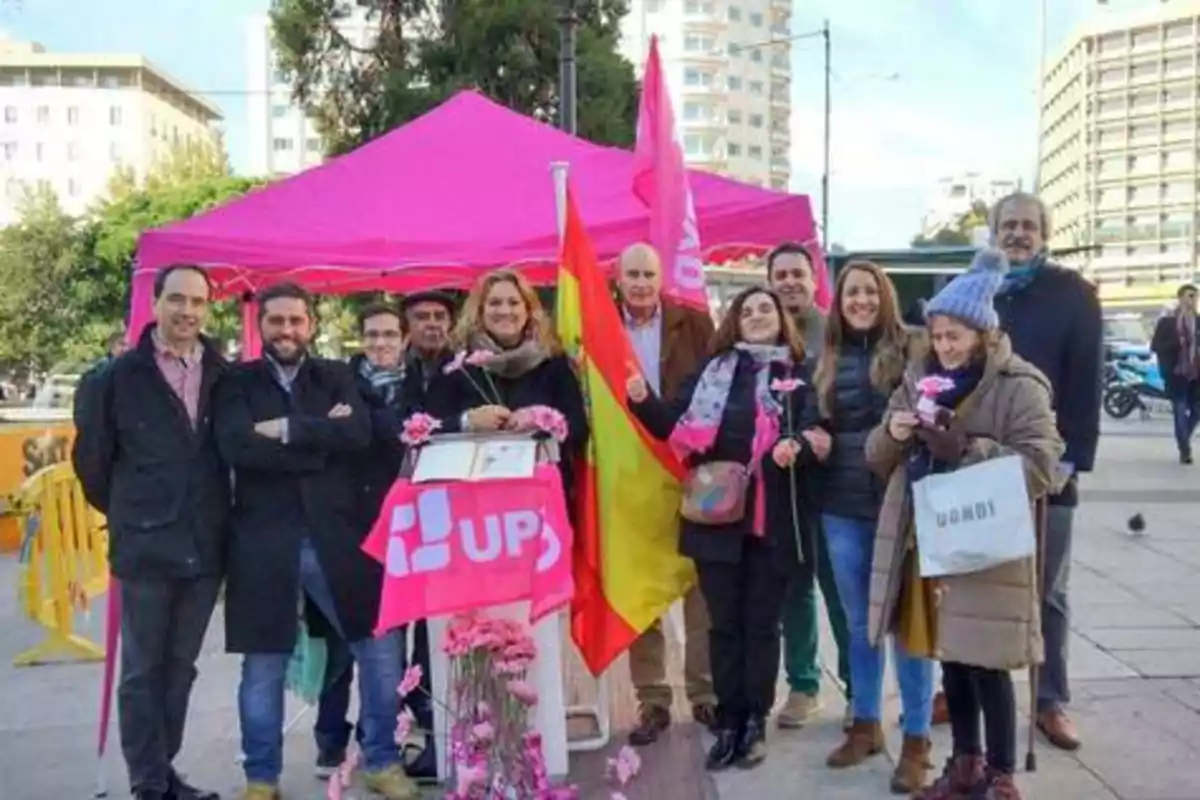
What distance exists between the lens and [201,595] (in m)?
4.54

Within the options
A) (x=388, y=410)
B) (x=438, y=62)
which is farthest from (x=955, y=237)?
(x=388, y=410)

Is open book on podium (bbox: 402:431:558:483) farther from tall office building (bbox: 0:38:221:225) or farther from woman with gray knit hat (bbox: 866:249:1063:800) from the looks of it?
tall office building (bbox: 0:38:221:225)

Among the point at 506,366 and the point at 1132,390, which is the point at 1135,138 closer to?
the point at 1132,390

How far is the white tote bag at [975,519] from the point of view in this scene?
397 centimetres

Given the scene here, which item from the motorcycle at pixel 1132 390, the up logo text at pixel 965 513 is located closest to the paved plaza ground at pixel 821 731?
the up logo text at pixel 965 513

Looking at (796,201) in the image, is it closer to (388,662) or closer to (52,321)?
(388,662)

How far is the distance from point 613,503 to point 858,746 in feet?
4.21

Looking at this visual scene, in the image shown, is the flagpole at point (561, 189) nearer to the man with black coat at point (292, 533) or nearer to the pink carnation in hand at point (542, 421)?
the pink carnation in hand at point (542, 421)

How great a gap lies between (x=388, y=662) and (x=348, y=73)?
1393 cm

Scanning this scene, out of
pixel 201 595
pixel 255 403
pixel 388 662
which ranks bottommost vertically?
pixel 388 662

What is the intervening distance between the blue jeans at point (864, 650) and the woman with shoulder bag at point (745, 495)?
0.54 feet

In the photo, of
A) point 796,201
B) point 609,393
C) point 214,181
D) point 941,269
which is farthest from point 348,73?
point 214,181

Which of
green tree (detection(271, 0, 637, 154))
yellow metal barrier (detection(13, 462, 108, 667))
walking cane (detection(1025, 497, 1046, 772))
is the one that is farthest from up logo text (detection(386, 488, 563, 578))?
green tree (detection(271, 0, 637, 154))

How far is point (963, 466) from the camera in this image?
4.14 meters
